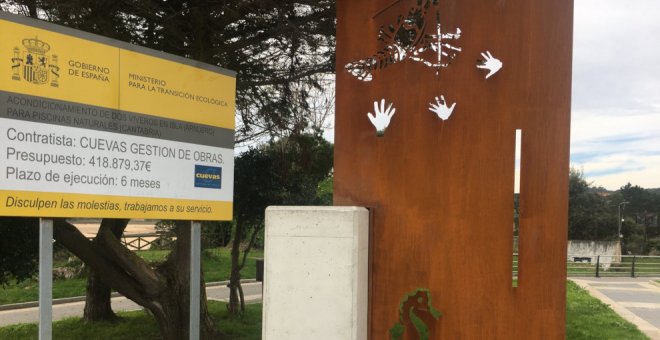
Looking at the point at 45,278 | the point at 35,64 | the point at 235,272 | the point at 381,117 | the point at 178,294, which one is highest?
the point at 35,64

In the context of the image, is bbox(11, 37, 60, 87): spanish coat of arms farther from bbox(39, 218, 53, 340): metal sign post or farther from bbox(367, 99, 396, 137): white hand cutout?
bbox(367, 99, 396, 137): white hand cutout

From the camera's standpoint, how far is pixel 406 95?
4.49 m

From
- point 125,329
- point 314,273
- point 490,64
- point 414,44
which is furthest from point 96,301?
point 490,64

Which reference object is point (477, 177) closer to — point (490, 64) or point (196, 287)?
point (490, 64)

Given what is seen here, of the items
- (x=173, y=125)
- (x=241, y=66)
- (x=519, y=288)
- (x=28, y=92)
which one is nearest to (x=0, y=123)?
(x=28, y=92)

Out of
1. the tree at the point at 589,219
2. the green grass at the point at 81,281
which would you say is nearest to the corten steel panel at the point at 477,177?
the green grass at the point at 81,281

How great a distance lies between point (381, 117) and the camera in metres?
4.61

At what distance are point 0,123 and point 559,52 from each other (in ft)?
11.9

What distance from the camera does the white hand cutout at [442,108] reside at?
4337 millimetres

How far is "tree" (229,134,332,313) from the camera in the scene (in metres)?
9.07

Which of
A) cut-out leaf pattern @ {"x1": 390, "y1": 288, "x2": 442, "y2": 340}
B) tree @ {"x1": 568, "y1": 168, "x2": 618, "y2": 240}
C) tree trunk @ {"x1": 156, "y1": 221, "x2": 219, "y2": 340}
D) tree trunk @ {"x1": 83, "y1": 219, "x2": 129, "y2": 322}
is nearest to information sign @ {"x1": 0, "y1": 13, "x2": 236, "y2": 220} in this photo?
cut-out leaf pattern @ {"x1": 390, "y1": 288, "x2": 442, "y2": 340}

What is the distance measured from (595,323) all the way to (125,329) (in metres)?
7.82

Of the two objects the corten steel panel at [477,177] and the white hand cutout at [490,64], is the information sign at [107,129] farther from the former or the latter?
the white hand cutout at [490,64]

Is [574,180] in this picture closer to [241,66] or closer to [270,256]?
[241,66]
